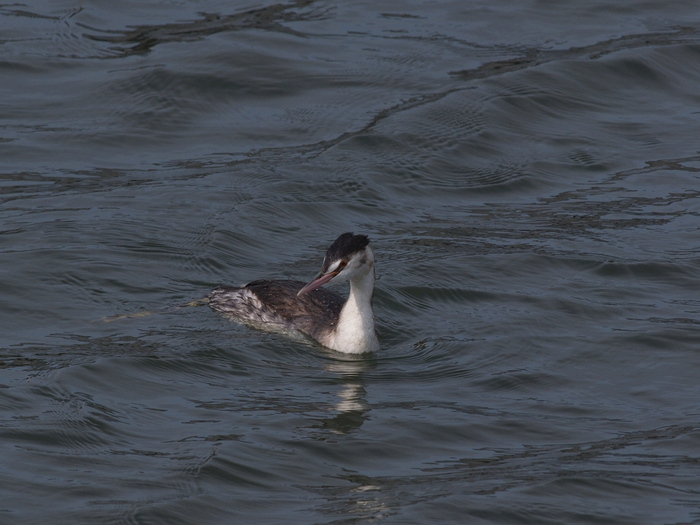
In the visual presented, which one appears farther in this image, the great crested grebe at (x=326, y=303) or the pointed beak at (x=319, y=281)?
the great crested grebe at (x=326, y=303)

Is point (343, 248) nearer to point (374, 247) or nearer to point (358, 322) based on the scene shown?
point (358, 322)

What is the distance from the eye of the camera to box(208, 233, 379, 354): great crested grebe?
11812mm

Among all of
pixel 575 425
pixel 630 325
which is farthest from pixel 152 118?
pixel 575 425

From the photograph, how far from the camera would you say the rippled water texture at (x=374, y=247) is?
9.48 meters

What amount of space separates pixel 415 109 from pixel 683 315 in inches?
258

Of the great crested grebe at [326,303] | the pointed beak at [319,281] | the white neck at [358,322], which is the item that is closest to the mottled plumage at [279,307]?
the great crested grebe at [326,303]

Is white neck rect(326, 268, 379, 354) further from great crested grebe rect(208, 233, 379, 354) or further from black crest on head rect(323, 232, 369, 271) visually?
black crest on head rect(323, 232, 369, 271)

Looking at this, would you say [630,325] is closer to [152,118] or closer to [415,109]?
[415,109]

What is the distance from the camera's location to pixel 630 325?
12969 millimetres

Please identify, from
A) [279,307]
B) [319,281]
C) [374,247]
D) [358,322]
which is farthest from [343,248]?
[374,247]

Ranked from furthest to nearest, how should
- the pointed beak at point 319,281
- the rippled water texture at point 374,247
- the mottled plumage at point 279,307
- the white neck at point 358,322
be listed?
the mottled plumage at point 279,307
the white neck at point 358,322
the pointed beak at point 319,281
the rippled water texture at point 374,247

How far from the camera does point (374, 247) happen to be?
578 inches

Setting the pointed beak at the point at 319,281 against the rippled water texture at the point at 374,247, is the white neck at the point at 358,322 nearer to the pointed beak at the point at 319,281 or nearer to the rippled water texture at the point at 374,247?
the rippled water texture at the point at 374,247

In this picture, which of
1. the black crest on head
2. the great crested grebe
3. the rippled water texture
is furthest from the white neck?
the black crest on head
